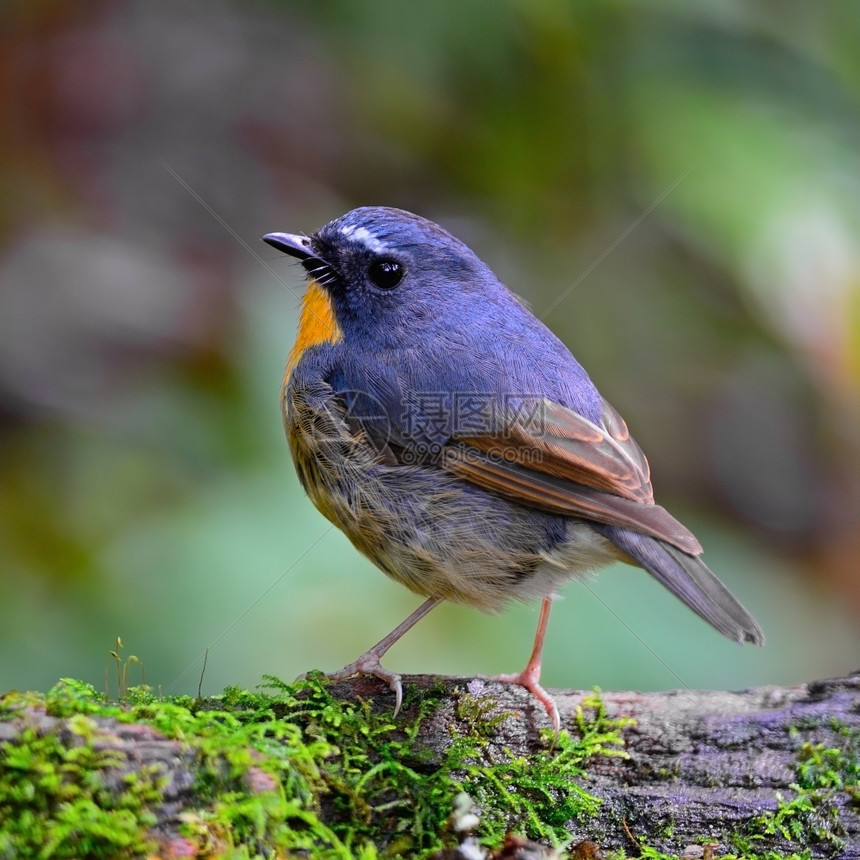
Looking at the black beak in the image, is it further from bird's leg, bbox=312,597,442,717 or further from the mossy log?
the mossy log

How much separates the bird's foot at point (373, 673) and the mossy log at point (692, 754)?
0.03m

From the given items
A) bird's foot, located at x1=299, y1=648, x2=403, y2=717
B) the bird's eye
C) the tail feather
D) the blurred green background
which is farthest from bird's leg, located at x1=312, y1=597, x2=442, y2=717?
the bird's eye

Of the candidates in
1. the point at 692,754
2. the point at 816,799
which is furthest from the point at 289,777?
the point at 816,799

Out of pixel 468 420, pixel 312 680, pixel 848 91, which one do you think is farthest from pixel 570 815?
pixel 848 91

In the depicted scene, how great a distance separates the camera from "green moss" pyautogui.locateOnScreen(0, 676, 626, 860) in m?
1.93

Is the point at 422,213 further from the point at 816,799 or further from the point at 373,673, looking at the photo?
the point at 816,799

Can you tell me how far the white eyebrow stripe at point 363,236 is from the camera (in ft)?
12.1

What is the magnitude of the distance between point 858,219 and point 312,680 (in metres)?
3.34

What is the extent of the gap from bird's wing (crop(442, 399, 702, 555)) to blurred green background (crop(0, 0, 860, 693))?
1.03 meters

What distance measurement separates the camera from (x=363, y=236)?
12.1 feet

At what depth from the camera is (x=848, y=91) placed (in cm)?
474

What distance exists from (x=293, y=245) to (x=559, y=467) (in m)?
1.40

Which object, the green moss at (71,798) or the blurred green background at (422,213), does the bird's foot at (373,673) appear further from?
the green moss at (71,798)

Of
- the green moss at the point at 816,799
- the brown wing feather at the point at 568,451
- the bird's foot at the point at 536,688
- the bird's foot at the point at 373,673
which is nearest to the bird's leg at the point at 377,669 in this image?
the bird's foot at the point at 373,673
